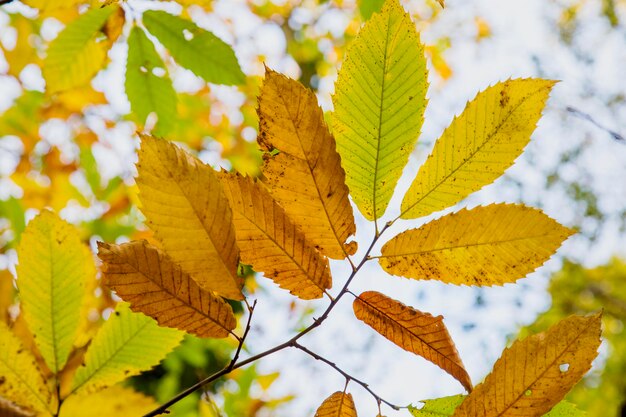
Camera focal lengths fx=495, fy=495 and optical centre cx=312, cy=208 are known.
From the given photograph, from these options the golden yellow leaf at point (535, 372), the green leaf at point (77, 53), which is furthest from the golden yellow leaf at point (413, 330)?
the green leaf at point (77, 53)

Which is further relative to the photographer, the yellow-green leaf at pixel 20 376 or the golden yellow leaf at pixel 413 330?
the yellow-green leaf at pixel 20 376

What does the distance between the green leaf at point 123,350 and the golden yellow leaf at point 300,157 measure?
280 millimetres

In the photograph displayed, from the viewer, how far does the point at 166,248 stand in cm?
38

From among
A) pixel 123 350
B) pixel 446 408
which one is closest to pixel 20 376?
pixel 123 350

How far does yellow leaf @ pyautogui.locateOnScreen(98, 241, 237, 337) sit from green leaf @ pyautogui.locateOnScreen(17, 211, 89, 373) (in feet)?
0.63

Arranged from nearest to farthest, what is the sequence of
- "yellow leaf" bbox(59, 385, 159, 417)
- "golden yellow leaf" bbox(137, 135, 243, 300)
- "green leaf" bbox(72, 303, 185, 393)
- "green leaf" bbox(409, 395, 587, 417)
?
"golden yellow leaf" bbox(137, 135, 243, 300) → "green leaf" bbox(409, 395, 587, 417) → "green leaf" bbox(72, 303, 185, 393) → "yellow leaf" bbox(59, 385, 159, 417)

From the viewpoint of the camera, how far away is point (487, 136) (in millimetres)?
415

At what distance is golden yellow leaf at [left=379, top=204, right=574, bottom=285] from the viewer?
0.43 m

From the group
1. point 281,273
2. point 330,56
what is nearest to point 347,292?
point 281,273

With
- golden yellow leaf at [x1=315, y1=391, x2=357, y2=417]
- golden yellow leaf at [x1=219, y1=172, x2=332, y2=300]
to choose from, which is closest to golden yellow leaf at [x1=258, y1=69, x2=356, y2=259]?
golden yellow leaf at [x1=219, y1=172, x2=332, y2=300]

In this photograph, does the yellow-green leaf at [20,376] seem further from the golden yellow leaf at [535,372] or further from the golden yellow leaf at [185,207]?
the golden yellow leaf at [535,372]

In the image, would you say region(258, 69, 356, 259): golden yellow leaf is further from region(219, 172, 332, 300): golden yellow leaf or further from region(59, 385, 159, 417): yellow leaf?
region(59, 385, 159, 417): yellow leaf

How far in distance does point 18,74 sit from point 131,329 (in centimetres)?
154

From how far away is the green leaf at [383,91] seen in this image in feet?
1.36
